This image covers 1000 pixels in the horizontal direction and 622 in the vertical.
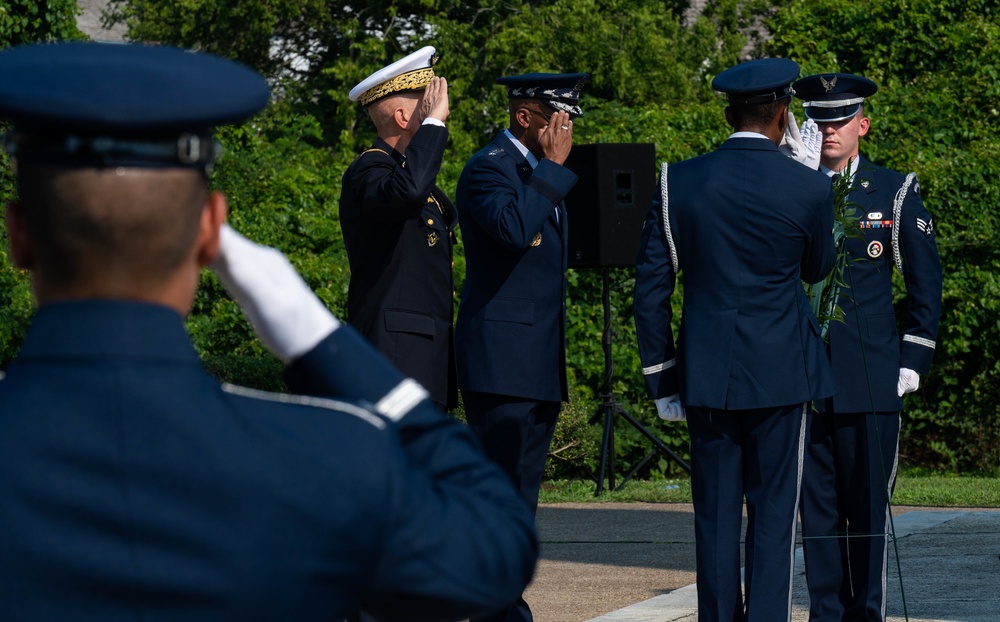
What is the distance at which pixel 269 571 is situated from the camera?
4.58ft

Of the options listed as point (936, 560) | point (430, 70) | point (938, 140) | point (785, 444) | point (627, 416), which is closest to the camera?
point (785, 444)

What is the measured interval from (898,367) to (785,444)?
1065 millimetres

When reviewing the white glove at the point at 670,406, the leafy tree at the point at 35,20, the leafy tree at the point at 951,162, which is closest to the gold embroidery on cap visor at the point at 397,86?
the white glove at the point at 670,406

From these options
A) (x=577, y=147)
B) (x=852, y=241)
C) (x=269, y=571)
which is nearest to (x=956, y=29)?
(x=577, y=147)

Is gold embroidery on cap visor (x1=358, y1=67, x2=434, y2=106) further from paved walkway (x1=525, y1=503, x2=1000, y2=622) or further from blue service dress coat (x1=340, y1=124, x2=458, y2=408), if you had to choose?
paved walkway (x1=525, y1=503, x2=1000, y2=622)

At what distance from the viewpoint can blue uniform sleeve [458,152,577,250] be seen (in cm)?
498

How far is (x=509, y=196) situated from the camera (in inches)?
198

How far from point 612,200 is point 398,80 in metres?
5.31

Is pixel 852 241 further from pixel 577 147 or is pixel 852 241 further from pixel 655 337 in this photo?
pixel 577 147

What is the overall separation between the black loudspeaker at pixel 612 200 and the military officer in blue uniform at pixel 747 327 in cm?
547

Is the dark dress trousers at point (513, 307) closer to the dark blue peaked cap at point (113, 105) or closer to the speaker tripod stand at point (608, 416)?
the dark blue peaked cap at point (113, 105)

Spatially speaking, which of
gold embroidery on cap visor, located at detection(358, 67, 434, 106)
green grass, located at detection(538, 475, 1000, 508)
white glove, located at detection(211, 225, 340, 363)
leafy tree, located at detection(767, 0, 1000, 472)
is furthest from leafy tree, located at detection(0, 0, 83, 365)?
white glove, located at detection(211, 225, 340, 363)

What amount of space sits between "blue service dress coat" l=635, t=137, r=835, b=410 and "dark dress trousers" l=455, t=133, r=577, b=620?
0.49 metres

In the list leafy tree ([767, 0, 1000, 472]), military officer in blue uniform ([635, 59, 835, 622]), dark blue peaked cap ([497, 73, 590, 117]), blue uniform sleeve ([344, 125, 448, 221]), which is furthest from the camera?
leafy tree ([767, 0, 1000, 472])
